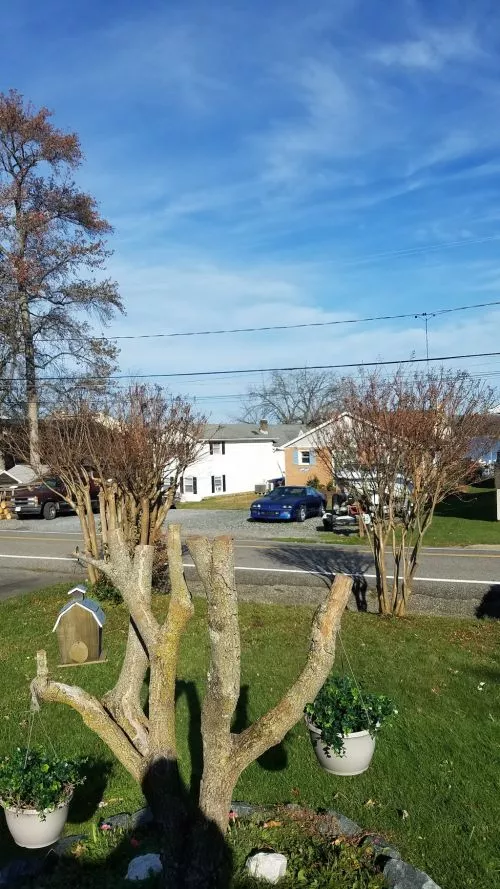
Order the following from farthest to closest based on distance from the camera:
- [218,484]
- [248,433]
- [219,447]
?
1. [248,433]
2. [219,447]
3. [218,484]

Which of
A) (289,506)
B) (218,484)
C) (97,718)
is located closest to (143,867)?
(97,718)

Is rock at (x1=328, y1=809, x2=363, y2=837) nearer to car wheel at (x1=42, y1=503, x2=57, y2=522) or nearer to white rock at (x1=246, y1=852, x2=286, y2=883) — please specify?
white rock at (x1=246, y1=852, x2=286, y2=883)

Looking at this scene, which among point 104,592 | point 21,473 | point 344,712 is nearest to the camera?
point 344,712

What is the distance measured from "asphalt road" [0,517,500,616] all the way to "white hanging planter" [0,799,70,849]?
7983 millimetres

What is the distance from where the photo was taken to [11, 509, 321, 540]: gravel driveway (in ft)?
75.4

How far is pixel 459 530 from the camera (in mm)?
23078

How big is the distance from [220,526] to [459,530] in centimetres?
832

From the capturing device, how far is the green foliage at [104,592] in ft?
36.9

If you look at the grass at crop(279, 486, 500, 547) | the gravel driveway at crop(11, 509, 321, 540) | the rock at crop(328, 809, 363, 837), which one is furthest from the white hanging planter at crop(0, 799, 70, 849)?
the gravel driveway at crop(11, 509, 321, 540)

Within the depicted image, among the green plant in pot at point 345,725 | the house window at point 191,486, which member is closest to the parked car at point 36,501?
the house window at point 191,486

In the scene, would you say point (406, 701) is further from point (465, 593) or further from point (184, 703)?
point (465, 593)

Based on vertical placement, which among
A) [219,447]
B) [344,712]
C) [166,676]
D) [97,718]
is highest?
[219,447]

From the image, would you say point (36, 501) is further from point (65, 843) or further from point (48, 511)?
point (65, 843)

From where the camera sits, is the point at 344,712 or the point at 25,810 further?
the point at 344,712
